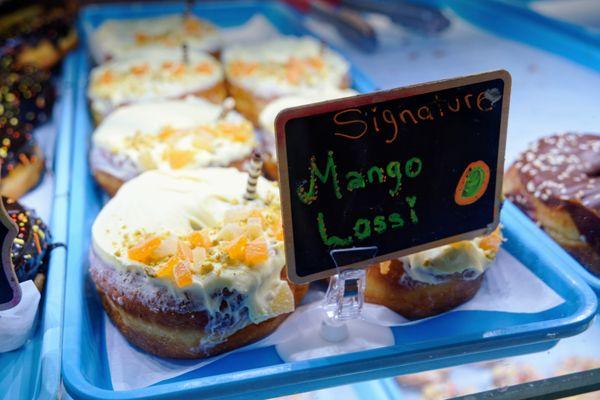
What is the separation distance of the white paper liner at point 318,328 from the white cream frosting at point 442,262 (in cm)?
17

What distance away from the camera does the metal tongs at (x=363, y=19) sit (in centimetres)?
390

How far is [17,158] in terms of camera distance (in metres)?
2.57

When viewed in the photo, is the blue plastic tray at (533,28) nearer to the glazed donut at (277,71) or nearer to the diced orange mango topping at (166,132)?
the glazed donut at (277,71)

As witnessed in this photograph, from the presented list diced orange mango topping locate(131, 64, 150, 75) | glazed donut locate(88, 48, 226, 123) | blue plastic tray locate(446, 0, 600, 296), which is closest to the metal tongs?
blue plastic tray locate(446, 0, 600, 296)

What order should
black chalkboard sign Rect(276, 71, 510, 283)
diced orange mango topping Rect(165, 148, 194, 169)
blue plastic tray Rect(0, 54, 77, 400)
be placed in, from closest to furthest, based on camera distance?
black chalkboard sign Rect(276, 71, 510, 283), blue plastic tray Rect(0, 54, 77, 400), diced orange mango topping Rect(165, 148, 194, 169)

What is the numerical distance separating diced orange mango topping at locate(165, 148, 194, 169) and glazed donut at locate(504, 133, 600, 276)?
1.27m

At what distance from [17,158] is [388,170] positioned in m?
1.78

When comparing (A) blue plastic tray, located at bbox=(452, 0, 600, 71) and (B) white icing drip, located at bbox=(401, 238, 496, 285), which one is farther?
(A) blue plastic tray, located at bbox=(452, 0, 600, 71)

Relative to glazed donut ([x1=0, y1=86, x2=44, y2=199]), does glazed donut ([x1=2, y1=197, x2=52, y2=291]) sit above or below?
above

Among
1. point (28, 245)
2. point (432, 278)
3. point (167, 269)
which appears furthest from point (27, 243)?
point (432, 278)

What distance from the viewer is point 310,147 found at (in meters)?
1.43

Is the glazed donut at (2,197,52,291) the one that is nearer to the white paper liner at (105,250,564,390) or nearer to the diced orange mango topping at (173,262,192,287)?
the white paper liner at (105,250,564,390)

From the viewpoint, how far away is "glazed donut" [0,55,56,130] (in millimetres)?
2934

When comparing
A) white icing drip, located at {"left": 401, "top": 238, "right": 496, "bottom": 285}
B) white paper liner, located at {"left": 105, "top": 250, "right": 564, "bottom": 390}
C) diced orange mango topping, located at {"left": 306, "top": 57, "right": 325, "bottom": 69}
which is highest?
white icing drip, located at {"left": 401, "top": 238, "right": 496, "bottom": 285}
